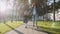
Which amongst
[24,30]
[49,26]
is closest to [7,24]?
[24,30]

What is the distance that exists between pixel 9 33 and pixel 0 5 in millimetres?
374

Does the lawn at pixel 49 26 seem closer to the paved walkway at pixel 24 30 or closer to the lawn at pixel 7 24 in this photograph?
the paved walkway at pixel 24 30

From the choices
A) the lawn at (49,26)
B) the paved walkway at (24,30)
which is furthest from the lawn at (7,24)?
the lawn at (49,26)

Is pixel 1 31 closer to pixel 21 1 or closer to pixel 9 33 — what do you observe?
pixel 9 33

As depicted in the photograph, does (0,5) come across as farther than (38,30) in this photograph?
Yes

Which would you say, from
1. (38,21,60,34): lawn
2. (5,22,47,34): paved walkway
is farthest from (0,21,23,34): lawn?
(38,21,60,34): lawn

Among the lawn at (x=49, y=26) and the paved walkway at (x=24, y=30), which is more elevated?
the lawn at (x=49, y=26)

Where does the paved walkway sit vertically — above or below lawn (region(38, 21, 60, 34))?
below

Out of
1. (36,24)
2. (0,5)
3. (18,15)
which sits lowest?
(36,24)

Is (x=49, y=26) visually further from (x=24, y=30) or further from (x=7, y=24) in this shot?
(x=7, y=24)

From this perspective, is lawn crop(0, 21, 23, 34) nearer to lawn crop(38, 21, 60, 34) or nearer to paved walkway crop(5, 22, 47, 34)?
paved walkway crop(5, 22, 47, 34)

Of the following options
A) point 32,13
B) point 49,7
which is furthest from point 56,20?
point 32,13

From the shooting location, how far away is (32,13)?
5.29 feet

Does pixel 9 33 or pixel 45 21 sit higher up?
pixel 45 21
